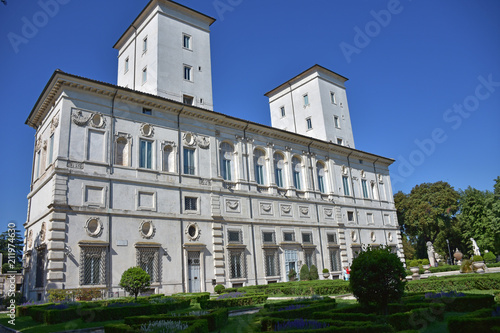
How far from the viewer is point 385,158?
4547 centimetres

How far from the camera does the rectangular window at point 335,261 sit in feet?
114

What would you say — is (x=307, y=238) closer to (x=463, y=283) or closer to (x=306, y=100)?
(x=463, y=283)

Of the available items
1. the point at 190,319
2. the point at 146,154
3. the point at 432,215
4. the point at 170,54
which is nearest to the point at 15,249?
the point at 146,154

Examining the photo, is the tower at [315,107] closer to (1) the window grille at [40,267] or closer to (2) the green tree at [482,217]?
(2) the green tree at [482,217]

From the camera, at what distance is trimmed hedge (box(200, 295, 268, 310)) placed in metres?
16.2

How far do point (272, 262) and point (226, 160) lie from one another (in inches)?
344

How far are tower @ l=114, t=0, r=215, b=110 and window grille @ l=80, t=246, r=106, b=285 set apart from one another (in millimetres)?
12413

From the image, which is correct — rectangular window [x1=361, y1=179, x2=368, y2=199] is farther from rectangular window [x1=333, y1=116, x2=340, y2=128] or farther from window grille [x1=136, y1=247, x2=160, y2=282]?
window grille [x1=136, y1=247, x2=160, y2=282]

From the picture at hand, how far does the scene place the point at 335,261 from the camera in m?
35.1

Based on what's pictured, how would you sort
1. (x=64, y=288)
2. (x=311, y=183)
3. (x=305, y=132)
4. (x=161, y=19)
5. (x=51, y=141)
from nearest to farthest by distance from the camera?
1. (x=64, y=288)
2. (x=51, y=141)
3. (x=161, y=19)
4. (x=311, y=183)
5. (x=305, y=132)

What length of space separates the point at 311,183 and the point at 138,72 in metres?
18.1

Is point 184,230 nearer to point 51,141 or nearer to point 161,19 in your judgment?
point 51,141

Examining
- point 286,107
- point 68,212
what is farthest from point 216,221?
point 286,107

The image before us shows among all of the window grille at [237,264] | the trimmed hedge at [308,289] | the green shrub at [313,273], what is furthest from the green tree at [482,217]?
the window grille at [237,264]
